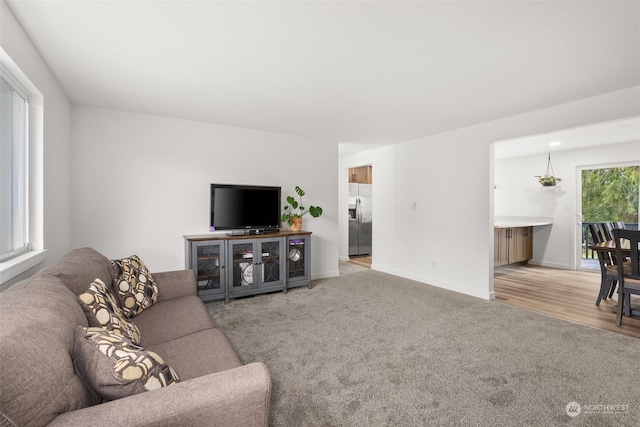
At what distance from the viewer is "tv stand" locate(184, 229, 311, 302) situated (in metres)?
3.55

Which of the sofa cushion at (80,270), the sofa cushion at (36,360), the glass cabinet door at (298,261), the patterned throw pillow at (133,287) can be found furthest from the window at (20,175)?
the glass cabinet door at (298,261)

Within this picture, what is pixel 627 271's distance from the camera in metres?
2.97

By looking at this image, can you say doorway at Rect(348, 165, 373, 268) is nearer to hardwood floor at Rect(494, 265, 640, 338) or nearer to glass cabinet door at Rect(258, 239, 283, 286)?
hardwood floor at Rect(494, 265, 640, 338)

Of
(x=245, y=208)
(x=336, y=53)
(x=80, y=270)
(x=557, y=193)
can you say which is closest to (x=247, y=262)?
(x=245, y=208)

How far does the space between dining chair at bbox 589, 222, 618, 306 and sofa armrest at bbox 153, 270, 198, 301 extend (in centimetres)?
432

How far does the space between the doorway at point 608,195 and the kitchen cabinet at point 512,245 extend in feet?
2.63

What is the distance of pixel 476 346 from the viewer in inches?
99.4

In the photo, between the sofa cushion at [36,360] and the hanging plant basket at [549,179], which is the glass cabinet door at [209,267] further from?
the hanging plant basket at [549,179]

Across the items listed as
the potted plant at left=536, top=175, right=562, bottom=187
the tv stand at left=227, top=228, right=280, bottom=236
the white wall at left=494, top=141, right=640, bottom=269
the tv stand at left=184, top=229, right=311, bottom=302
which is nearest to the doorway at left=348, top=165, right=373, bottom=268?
the tv stand at left=184, top=229, right=311, bottom=302

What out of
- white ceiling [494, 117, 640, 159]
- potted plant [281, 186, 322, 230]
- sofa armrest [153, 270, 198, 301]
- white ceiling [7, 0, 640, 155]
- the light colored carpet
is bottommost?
the light colored carpet

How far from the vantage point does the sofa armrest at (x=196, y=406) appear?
86 centimetres

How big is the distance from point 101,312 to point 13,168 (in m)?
1.45

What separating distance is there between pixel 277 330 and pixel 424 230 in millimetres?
2920

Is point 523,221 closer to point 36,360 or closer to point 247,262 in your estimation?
point 247,262
